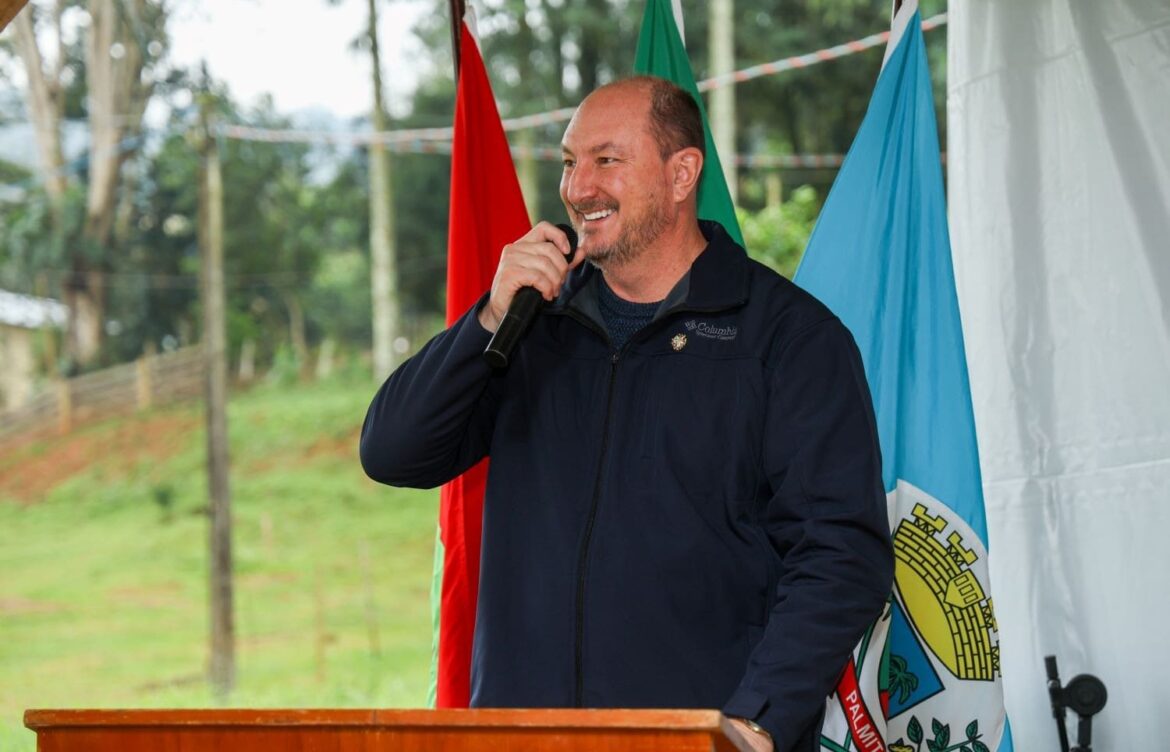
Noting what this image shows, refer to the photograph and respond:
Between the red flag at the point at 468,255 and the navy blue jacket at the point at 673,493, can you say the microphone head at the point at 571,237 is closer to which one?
the navy blue jacket at the point at 673,493

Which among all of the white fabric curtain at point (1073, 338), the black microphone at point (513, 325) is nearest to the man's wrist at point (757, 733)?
the black microphone at point (513, 325)

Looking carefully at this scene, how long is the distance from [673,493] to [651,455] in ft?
0.24

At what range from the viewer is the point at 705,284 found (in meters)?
2.39

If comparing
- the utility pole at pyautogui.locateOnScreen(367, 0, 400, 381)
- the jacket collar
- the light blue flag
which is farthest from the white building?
the jacket collar

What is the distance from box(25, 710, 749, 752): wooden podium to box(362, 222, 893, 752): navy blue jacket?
419 millimetres

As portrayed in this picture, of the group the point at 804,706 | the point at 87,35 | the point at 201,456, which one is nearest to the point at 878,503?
the point at 804,706

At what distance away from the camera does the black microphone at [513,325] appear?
213 cm

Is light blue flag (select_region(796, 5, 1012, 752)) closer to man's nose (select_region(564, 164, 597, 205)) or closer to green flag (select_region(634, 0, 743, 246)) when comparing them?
green flag (select_region(634, 0, 743, 246))

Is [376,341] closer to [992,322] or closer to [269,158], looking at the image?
[269,158]

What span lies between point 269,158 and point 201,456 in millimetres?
5449

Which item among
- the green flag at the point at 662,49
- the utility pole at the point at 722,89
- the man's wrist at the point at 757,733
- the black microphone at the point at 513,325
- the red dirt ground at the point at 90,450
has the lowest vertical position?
the red dirt ground at the point at 90,450

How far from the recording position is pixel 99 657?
1644cm

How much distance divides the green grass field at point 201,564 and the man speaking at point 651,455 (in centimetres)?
1096

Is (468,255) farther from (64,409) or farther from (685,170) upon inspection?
(64,409)
